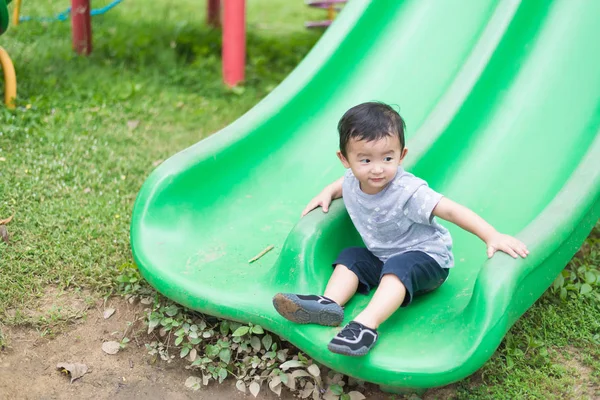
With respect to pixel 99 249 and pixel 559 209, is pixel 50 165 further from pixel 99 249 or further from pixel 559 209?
pixel 559 209

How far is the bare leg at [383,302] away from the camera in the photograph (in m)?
2.66

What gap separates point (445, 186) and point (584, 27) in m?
1.43

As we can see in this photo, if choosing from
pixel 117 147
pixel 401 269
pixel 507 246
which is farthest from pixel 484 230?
pixel 117 147

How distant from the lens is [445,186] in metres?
3.55

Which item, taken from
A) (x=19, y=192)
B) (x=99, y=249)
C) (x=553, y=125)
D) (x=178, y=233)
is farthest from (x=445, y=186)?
(x=19, y=192)

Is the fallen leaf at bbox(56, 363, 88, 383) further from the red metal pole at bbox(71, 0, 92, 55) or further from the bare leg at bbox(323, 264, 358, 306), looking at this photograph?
the red metal pole at bbox(71, 0, 92, 55)

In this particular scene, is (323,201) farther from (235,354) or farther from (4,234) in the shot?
(4,234)

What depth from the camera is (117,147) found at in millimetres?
4582

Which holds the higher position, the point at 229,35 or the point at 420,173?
the point at 229,35

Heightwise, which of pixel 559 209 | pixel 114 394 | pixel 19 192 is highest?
pixel 559 209

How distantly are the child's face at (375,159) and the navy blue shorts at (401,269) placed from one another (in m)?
0.30

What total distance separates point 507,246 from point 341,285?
0.64 metres

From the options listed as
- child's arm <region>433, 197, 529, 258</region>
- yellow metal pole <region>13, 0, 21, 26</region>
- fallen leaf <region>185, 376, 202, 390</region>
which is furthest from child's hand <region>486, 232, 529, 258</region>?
yellow metal pole <region>13, 0, 21, 26</region>

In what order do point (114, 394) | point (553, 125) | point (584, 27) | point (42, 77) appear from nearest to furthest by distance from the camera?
point (114, 394) → point (553, 125) → point (584, 27) → point (42, 77)
